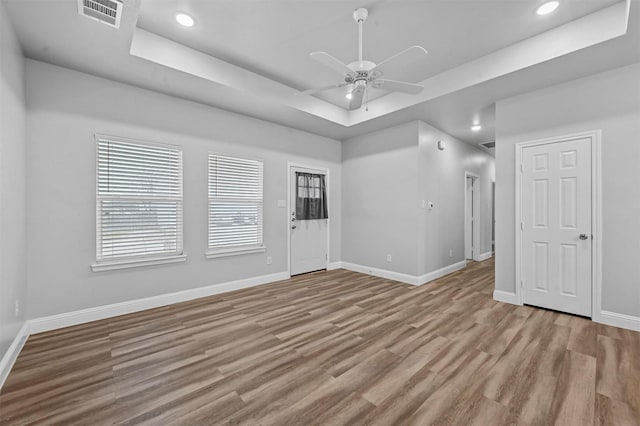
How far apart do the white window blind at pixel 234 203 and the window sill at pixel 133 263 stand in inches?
19.7

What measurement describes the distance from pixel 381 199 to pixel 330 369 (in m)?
3.53

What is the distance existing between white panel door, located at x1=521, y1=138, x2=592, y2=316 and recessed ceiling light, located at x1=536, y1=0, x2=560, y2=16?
4.88 feet

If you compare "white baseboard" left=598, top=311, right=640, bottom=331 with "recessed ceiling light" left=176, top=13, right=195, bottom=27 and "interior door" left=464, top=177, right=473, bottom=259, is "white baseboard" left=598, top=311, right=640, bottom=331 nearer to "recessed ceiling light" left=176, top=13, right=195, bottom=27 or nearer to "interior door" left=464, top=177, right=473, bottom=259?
"interior door" left=464, top=177, right=473, bottom=259

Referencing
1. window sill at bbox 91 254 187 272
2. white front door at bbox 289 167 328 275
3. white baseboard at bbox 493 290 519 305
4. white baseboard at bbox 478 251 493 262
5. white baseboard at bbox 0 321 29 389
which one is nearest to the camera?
white baseboard at bbox 0 321 29 389

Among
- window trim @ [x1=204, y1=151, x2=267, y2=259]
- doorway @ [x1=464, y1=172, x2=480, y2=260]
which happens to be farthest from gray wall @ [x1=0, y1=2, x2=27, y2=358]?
doorway @ [x1=464, y1=172, x2=480, y2=260]

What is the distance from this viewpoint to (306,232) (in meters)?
5.33

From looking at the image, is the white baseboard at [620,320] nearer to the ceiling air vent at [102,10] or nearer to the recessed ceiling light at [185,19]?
the recessed ceiling light at [185,19]

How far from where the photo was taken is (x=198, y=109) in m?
3.93

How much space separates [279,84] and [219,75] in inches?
34.9

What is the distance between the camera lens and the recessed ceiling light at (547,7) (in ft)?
8.05

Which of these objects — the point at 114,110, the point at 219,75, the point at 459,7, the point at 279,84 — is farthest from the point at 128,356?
the point at 459,7

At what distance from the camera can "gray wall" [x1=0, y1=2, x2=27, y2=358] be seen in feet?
6.75

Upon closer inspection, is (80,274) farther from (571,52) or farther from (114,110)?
(571,52)

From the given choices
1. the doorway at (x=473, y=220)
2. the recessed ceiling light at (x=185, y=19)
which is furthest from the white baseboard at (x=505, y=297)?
the recessed ceiling light at (x=185, y=19)
